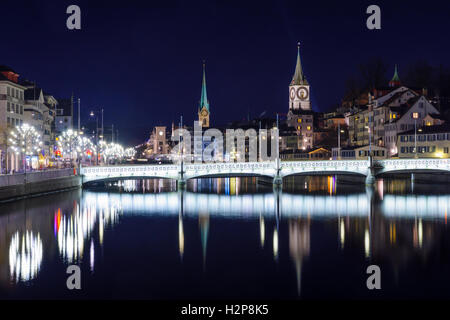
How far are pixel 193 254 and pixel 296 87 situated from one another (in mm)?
163035

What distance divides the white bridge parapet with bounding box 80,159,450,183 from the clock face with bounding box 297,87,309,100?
116297 mm

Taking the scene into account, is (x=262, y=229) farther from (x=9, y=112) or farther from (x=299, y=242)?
(x=9, y=112)

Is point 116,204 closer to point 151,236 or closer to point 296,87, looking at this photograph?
point 151,236

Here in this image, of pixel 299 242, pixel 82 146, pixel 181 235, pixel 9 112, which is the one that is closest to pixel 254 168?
pixel 9 112

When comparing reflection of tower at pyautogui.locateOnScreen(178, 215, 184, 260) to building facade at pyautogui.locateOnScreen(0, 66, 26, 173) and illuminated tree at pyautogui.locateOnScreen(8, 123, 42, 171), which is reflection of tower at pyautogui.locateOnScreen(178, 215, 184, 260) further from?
building facade at pyautogui.locateOnScreen(0, 66, 26, 173)

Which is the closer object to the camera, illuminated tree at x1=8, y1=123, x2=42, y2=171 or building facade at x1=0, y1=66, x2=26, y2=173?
illuminated tree at x1=8, y1=123, x2=42, y2=171

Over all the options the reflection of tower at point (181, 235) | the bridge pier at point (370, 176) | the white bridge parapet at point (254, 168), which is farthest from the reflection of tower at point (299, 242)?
the bridge pier at point (370, 176)

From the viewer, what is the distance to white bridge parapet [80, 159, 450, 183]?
70.9 m

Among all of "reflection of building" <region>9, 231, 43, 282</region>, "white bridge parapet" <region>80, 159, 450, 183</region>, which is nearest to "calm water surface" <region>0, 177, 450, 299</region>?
"reflection of building" <region>9, 231, 43, 282</region>

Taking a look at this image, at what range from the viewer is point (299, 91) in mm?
192750

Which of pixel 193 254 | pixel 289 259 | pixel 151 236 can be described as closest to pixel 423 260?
pixel 289 259

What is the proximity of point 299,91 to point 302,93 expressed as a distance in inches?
49.9

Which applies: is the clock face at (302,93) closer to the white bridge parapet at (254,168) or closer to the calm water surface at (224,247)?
the white bridge parapet at (254,168)

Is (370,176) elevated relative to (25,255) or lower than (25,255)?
elevated
